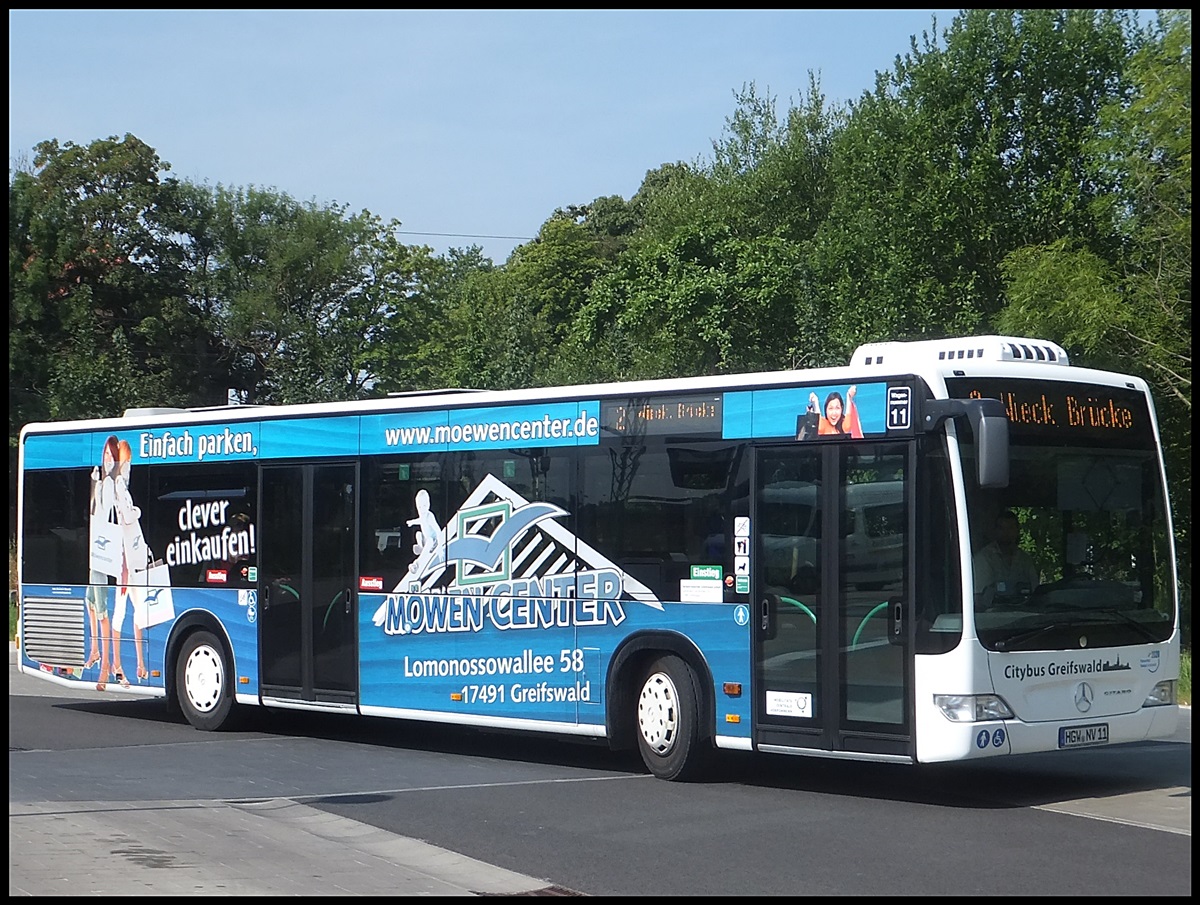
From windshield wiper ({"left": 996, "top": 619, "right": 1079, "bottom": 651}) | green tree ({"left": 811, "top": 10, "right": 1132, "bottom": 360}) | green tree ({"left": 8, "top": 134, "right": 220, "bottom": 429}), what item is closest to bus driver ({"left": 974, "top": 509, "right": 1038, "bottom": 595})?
windshield wiper ({"left": 996, "top": 619, "right": 1079, "bottom": 651})

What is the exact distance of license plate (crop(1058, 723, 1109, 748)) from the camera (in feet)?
36.8

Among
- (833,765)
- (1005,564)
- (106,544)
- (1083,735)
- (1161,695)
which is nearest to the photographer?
(1005,564)

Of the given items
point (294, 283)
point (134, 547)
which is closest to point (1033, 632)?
point (134, 547)

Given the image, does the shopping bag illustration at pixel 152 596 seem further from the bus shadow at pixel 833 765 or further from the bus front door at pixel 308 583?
the bus front door at pixel 308 583

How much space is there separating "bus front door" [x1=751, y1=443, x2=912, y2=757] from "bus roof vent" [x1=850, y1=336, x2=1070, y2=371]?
81cm

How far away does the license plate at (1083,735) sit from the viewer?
36.8 ft

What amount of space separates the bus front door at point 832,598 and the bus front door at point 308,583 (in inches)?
178

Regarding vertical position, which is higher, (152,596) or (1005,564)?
(1005,564)

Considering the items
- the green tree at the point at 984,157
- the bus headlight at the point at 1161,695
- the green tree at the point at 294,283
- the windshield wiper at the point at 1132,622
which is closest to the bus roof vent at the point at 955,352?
the windshield wiper at the point at 1132,622

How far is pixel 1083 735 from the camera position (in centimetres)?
1133

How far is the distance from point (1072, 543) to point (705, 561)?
256cm

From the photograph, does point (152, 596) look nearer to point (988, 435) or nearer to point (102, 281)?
point (988, 435)

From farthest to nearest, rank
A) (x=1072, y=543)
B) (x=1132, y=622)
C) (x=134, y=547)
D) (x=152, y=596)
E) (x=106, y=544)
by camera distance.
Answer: (x=106, y=544) → (x=134, y=547) → (x=152, y=596) → (x=1132, y=622) → (x=1072, y=543)

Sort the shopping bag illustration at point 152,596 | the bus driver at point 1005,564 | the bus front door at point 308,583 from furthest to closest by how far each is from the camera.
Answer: the shopping bag illustration at point 152,596
the bus front door at point 308,583
the bus driver at point 1005,564
